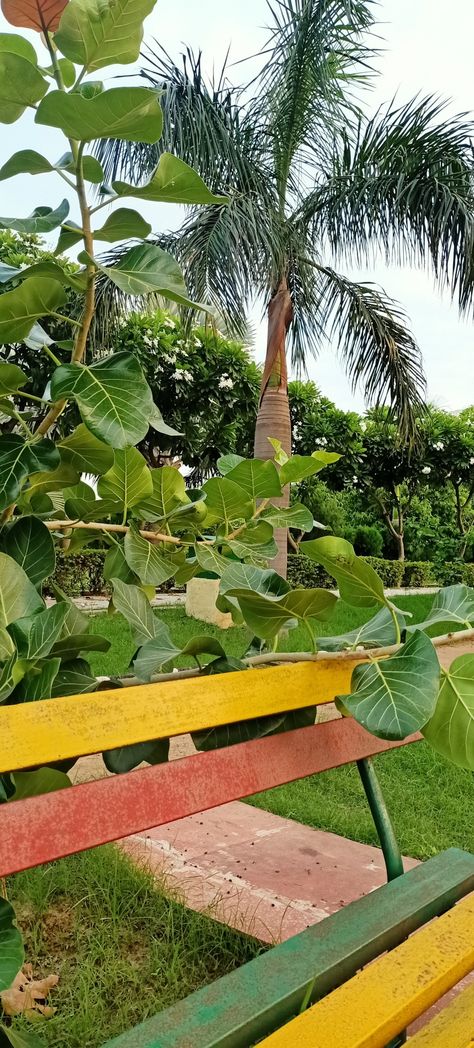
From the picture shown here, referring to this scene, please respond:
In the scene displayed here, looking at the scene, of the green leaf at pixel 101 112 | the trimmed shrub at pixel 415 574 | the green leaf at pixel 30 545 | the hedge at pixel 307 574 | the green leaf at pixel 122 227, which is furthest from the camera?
the trimmed shrub at pixel 415 574

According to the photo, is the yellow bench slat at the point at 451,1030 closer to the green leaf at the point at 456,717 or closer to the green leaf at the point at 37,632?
the green leaf at the point at 456,717

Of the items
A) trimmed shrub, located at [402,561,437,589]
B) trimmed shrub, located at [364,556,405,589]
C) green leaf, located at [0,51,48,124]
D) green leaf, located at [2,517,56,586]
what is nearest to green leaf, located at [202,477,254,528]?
green leaf, located at [2,517,56,586]

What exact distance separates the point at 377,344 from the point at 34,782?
631 centimetres

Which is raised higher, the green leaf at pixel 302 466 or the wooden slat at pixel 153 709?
the green leaf at pixel 302 466

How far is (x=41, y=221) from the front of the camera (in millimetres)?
648

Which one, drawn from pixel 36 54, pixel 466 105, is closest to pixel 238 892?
pixel 36 54

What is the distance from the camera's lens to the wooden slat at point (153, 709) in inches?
26.5

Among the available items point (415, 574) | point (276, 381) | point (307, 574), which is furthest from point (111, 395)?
point (415, 574)

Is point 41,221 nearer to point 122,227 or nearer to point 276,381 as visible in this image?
point 122,227

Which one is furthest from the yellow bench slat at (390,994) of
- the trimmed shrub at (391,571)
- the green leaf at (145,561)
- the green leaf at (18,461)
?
the trimmed shrub at (391,571)

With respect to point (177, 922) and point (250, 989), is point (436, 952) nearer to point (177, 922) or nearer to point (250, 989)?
point (250, 989)

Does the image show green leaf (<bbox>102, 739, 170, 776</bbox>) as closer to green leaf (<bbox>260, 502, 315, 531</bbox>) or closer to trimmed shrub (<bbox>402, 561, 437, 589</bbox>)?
green leaf (<bbox>260, 502, 315, 531</bbox>)

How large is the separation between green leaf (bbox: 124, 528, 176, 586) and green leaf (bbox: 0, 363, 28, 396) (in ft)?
0.76

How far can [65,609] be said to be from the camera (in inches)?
26.7
